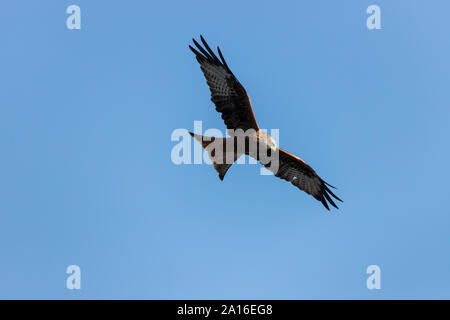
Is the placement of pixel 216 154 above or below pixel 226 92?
below

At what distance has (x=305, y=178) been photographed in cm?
1138

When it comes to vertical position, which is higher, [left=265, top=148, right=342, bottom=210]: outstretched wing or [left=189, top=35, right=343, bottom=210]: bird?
[left=189, top=35, right=343, bottom=210]: bird

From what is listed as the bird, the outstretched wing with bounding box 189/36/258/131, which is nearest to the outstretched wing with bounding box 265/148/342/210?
the bird

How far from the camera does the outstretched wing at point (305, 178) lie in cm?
1116

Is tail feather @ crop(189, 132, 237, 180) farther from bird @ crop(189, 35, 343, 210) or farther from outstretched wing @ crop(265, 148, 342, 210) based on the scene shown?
outstretched wing @ crop(265, 148, 342, 210)

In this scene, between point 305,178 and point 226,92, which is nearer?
point 226,92

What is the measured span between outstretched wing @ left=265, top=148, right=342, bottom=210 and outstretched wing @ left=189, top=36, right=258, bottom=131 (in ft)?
4.97

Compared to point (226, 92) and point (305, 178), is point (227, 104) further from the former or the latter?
point (305, 178)

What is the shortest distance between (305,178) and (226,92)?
2708mm

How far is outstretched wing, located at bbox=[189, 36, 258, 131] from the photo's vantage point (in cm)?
983

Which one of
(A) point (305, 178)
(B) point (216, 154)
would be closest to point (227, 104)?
(B) point (216, 154)

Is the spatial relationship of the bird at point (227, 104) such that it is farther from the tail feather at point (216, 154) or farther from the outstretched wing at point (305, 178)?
the outstretched wing at point (305, 178)
